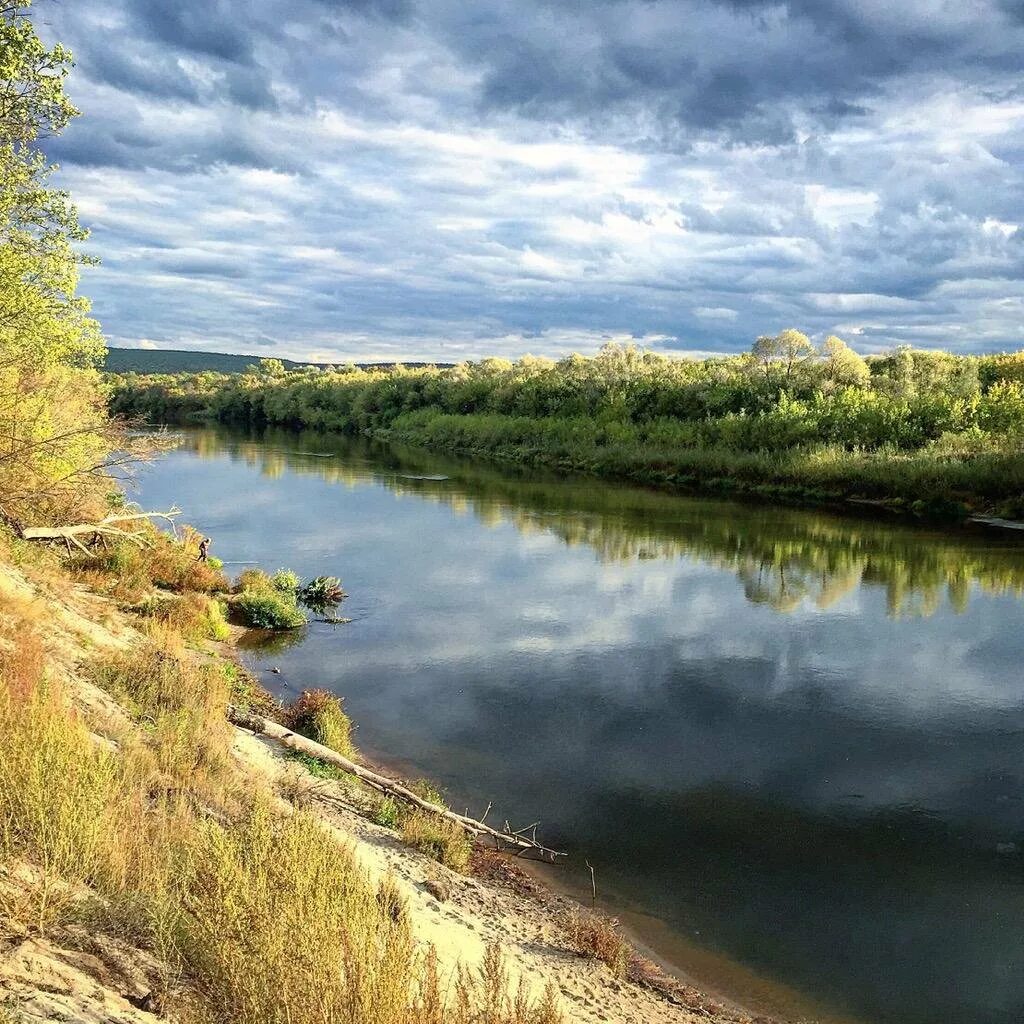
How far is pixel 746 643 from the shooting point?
63.7 feet

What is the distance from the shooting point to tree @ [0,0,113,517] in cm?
1260

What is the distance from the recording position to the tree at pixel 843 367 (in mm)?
58144

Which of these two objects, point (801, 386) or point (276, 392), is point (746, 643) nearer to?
point (801, 386)

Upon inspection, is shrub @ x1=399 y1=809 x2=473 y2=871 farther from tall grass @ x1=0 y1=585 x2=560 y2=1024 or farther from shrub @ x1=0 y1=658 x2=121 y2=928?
shrub @ x1=0 y1=658 x2=121 y2=928

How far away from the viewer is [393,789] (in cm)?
1076

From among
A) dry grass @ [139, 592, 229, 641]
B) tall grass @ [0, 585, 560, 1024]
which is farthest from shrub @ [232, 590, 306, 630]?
tall grass @ [0, 585, 560, 1024]

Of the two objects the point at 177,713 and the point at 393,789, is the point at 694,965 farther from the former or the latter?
the point at 177,713

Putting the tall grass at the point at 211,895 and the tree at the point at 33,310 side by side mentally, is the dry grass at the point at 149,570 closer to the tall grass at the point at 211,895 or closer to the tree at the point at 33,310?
the tree at the point at 33,310

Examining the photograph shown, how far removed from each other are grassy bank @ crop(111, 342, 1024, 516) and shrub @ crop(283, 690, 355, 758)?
17.3 meters

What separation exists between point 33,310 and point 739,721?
1429 centimetres

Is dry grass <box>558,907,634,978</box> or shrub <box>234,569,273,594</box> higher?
shrub <box>234,569,273,594</box>

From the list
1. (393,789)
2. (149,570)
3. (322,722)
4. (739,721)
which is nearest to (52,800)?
(393,789)

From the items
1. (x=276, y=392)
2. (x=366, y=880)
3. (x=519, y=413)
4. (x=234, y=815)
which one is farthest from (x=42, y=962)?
(x=276, y=392)

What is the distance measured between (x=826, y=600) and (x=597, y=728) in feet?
38.4
